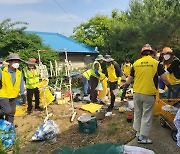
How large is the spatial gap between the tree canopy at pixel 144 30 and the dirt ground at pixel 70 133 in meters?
9.29

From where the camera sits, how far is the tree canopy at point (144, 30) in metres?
15.4

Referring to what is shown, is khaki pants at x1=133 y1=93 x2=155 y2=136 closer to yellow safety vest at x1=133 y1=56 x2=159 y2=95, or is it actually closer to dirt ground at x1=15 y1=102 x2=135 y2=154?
yellow safety vest at x1=133 y1=56 x2=159 y2=95

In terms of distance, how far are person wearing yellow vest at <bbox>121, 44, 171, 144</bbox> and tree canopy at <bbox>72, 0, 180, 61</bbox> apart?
11.1 metres

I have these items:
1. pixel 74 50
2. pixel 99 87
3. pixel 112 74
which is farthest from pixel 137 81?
pixel 74 50

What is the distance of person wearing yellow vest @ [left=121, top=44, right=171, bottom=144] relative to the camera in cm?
477

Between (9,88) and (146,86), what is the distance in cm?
312

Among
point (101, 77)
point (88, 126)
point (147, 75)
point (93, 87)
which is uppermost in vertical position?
point (147, 75)

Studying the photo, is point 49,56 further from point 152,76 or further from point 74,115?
point 152,76

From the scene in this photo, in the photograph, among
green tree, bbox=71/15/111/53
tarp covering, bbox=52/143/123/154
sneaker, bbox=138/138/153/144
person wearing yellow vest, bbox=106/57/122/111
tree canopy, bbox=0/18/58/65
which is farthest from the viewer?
green tree, bbox=71/15/111/53

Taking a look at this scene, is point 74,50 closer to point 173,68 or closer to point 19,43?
point 19,43

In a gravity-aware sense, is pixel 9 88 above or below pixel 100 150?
above

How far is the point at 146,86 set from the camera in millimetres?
4789

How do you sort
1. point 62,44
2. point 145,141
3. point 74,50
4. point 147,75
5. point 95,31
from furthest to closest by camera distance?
point 95,31, point 62,44, point 74,50, point 145,141, point 147,75

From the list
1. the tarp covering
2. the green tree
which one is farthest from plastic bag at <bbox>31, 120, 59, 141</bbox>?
the green tree
